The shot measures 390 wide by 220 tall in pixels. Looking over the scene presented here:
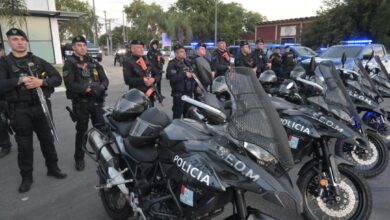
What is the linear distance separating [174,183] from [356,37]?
27.2 m

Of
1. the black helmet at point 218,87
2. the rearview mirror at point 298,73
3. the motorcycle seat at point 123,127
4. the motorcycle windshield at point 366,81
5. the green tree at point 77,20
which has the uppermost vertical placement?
the green tree at point 77,20

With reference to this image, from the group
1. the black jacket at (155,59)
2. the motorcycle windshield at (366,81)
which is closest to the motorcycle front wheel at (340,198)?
the motorcycle windshield at (366,81)

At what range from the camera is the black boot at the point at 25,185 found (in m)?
4.10

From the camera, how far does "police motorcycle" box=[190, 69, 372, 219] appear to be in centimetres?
297

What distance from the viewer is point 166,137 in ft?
7.89

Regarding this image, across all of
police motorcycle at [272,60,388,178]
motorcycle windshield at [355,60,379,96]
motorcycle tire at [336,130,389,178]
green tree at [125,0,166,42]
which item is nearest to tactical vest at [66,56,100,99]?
police motorcycle at [272,60,388,178]

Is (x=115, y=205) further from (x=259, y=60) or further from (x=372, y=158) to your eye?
(x=259, y=60)

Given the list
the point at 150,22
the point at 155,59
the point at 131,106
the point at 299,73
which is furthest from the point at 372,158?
the point at 150,22

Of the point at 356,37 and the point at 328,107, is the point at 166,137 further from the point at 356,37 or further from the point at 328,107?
the point at 356,37

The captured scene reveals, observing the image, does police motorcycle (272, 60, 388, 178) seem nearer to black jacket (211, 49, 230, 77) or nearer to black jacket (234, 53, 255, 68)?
black jacket (211, 49, 230, 77)

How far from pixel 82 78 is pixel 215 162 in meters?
2.99

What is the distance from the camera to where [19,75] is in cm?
394

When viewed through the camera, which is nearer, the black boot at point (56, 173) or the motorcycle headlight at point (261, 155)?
the motorcycle headlight at point (261, 155)

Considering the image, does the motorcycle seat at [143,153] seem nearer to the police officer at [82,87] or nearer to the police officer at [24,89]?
the police officer at [82,87]
